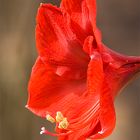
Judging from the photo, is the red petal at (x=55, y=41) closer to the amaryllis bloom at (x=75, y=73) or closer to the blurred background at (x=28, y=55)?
the amaryllis bloom at (x=75, y=73)

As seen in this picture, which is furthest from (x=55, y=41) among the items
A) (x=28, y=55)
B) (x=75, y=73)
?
(x=28, y=55)

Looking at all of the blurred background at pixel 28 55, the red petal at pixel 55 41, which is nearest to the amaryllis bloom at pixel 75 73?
the red petal at pixel 55 41

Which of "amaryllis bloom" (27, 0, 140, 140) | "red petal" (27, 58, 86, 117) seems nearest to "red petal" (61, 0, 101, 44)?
"amaryllis bloom" (27, 0, 140, 140)

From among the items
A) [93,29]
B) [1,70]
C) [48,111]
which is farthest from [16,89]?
[93,29]

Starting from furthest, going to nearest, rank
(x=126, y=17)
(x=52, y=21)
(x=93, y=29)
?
(x=126, y=17) → (x=52, y=21) → (x=93, y=29)

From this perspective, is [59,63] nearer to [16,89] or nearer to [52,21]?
[52,21]

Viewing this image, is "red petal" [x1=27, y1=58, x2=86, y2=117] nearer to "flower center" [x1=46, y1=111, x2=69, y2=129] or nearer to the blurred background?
"flower center" [x1=46, y1=111, x2=69, y2=129]
